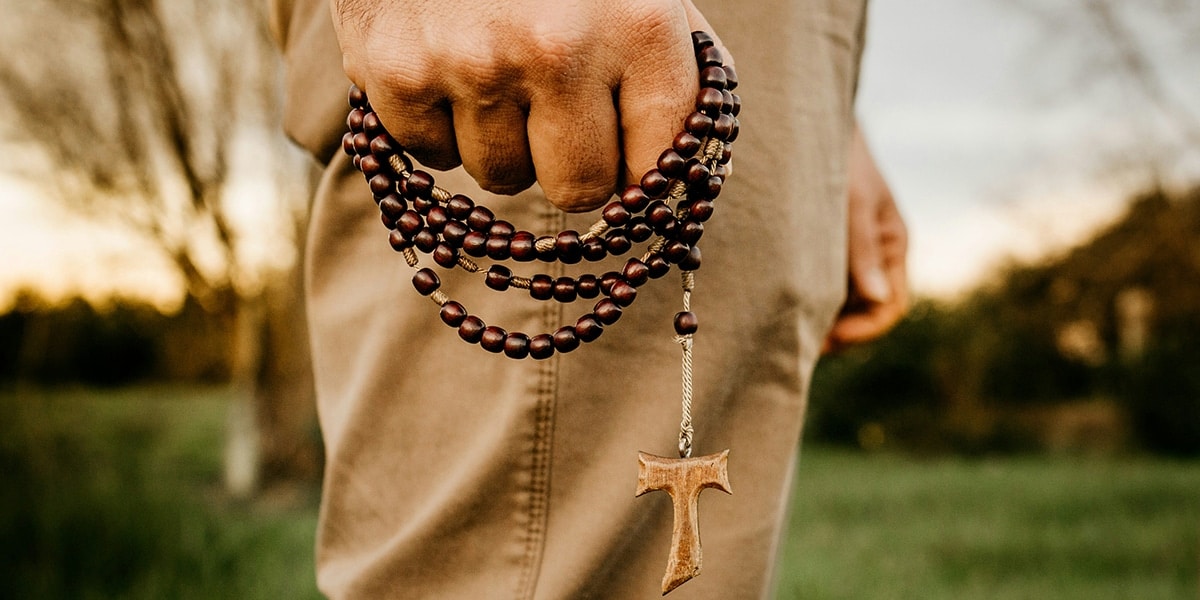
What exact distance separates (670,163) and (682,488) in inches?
13.8

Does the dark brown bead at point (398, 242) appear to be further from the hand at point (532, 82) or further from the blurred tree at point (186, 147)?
the blurred tree at point (186, 147)

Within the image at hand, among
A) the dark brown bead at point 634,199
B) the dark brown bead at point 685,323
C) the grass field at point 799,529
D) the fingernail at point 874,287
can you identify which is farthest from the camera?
the grass field at point 799,529

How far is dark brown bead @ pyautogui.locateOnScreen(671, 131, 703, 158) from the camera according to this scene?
0.81m

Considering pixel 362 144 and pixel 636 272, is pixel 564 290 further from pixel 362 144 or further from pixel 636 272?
pixel 362 144

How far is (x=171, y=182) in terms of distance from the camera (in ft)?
26.2

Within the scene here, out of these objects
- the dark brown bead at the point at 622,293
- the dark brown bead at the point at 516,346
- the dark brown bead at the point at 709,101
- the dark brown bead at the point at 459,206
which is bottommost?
the dark brown bead at the point at 516,346

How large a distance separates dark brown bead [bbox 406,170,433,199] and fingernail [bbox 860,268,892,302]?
3.04ft

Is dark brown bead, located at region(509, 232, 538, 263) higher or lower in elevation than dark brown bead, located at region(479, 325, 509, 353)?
higher

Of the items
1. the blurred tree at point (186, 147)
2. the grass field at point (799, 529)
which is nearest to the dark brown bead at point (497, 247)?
the grass field at point (799, 529)

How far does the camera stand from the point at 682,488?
37.2 inches

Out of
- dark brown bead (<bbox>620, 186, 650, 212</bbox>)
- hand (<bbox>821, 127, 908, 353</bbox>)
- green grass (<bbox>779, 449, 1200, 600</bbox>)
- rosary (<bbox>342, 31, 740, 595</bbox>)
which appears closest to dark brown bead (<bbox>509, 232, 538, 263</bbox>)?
rosary (<bbox>342, 31, 740, 595</bbox>)

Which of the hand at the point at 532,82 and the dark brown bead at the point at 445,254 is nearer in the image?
the hand at the point at 532,82

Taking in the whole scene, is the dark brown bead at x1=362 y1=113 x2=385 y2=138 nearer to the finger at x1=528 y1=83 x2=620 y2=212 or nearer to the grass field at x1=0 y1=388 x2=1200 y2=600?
the finger at x1=528 y1=83 x2=620 y2=212

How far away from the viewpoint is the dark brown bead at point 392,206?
0.93m
